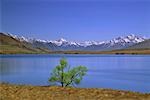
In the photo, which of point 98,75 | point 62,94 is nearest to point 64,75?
point 62,94

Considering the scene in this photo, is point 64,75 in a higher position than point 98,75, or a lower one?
higher

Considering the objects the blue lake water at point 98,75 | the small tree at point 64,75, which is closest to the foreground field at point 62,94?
the small tree at point 64,75

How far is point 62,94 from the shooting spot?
43.2 ft

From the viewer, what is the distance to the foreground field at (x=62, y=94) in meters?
12.4

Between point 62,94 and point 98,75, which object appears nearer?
point 62,94

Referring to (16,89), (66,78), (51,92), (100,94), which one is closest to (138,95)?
(100,94)

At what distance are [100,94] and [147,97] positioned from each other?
2119mm

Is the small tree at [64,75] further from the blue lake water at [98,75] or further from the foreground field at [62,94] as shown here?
the blue lake water at [98,75]

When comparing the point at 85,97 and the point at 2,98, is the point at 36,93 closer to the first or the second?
the point at 2,98

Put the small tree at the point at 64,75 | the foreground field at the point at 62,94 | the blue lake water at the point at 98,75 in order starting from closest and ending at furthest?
the foreground field at the point at 62,94
the small tree at the point at 64,75
the blue lake water at the point at 98,75

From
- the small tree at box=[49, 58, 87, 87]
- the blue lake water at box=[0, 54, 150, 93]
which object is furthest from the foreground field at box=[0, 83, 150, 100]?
the blue lake water at box=[0, 54, 150, 93]

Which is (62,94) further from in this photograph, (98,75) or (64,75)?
(98,75)

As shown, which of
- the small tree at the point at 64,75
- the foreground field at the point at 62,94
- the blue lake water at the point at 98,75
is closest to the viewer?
the foreground field at the point at 62,94

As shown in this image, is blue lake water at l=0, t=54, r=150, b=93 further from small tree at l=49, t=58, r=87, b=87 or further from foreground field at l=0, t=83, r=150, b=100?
foreground field at l=0, t=83, r=150, b=100
